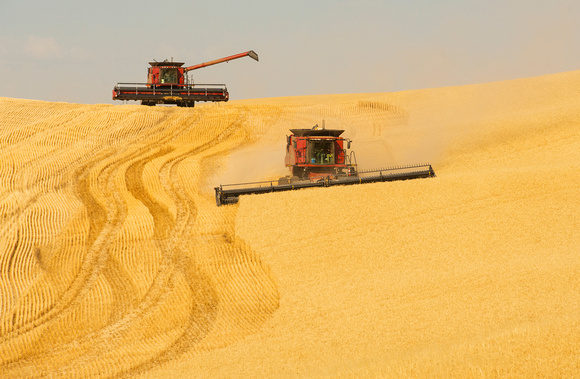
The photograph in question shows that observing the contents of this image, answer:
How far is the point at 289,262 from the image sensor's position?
707 inches

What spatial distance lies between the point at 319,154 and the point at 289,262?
8.48 meters

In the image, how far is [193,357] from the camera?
13.4 metres

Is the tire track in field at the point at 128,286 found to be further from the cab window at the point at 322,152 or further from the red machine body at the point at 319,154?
the cab window at the point at 322,152

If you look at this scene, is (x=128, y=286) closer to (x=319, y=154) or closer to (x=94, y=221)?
(x=94, y=221)

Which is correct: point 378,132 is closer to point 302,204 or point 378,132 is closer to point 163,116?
point 163,116

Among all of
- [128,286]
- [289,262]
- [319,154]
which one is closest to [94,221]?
[128,286]

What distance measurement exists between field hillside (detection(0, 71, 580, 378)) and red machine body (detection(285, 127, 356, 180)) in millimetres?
3023

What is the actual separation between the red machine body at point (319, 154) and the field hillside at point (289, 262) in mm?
3023

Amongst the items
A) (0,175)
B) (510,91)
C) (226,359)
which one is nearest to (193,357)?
(226,359)

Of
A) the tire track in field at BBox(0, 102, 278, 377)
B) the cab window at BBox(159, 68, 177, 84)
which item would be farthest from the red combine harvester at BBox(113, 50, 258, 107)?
the tire track in field at BBox(0, 102, 278, 377)

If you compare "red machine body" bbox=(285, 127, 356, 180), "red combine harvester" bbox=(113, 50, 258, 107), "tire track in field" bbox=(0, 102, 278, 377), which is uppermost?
"red combine harvester" bbox=(113, 50, 258, 107)

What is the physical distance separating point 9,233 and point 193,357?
11.1 meters

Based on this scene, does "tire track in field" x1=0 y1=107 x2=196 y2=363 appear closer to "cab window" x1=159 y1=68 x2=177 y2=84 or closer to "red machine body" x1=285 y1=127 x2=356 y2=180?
"cab window" x1=159 y1=68 x2=177 y2=84

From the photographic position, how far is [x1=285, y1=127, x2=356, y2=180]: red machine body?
25.4m
